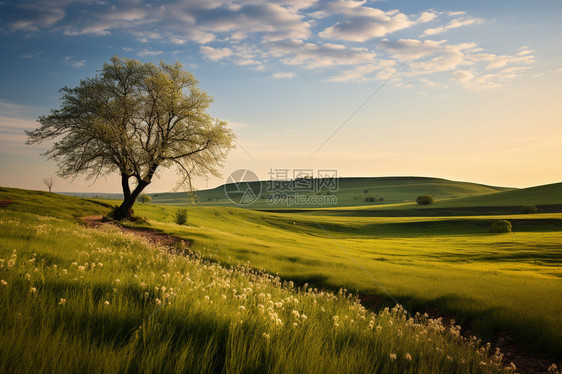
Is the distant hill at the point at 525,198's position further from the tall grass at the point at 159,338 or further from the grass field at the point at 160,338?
the tall grass at the point at 159,338

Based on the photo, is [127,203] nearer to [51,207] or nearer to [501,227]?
[51,207]

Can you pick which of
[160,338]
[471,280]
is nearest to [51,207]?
[160,338]

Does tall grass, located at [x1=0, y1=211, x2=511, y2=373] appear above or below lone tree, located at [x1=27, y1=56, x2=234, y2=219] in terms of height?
below

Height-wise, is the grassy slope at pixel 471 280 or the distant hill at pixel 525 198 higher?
the distant hill at pixel 525 198

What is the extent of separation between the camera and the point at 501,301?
10914mm

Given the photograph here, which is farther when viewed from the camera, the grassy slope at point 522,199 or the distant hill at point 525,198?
the grassy slope at point 522,199

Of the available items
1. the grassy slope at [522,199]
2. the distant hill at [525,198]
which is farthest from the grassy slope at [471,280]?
the distant hill at [525,198]

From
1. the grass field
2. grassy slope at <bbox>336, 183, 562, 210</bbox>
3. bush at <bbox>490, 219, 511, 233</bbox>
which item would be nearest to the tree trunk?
the grass field

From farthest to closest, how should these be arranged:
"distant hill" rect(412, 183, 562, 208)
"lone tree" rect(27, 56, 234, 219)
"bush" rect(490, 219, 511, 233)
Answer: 1. "distant hill" rect(412, 183, 562, 208)
2. "bush" rect(490, 219, 511, 233)
3. "lone tree" rect(27, 56, 234, 219)

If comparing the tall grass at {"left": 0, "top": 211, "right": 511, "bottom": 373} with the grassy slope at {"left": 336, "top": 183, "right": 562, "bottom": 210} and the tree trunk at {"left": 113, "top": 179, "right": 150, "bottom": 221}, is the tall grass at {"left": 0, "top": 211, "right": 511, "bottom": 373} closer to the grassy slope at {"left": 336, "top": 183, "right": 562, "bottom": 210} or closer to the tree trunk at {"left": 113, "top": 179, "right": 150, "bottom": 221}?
the tree trunk at {"left": 113, "top": 179, "right": 150, "bottom": 221}

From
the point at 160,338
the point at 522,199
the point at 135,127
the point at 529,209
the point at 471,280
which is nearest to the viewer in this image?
the point at 160,338

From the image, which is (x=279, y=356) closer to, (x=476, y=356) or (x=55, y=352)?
(x=55, y=352)

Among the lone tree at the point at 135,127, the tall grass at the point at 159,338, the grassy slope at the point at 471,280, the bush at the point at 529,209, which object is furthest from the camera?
the bush at the point at 529,209

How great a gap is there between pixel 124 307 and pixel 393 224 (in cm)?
7268
